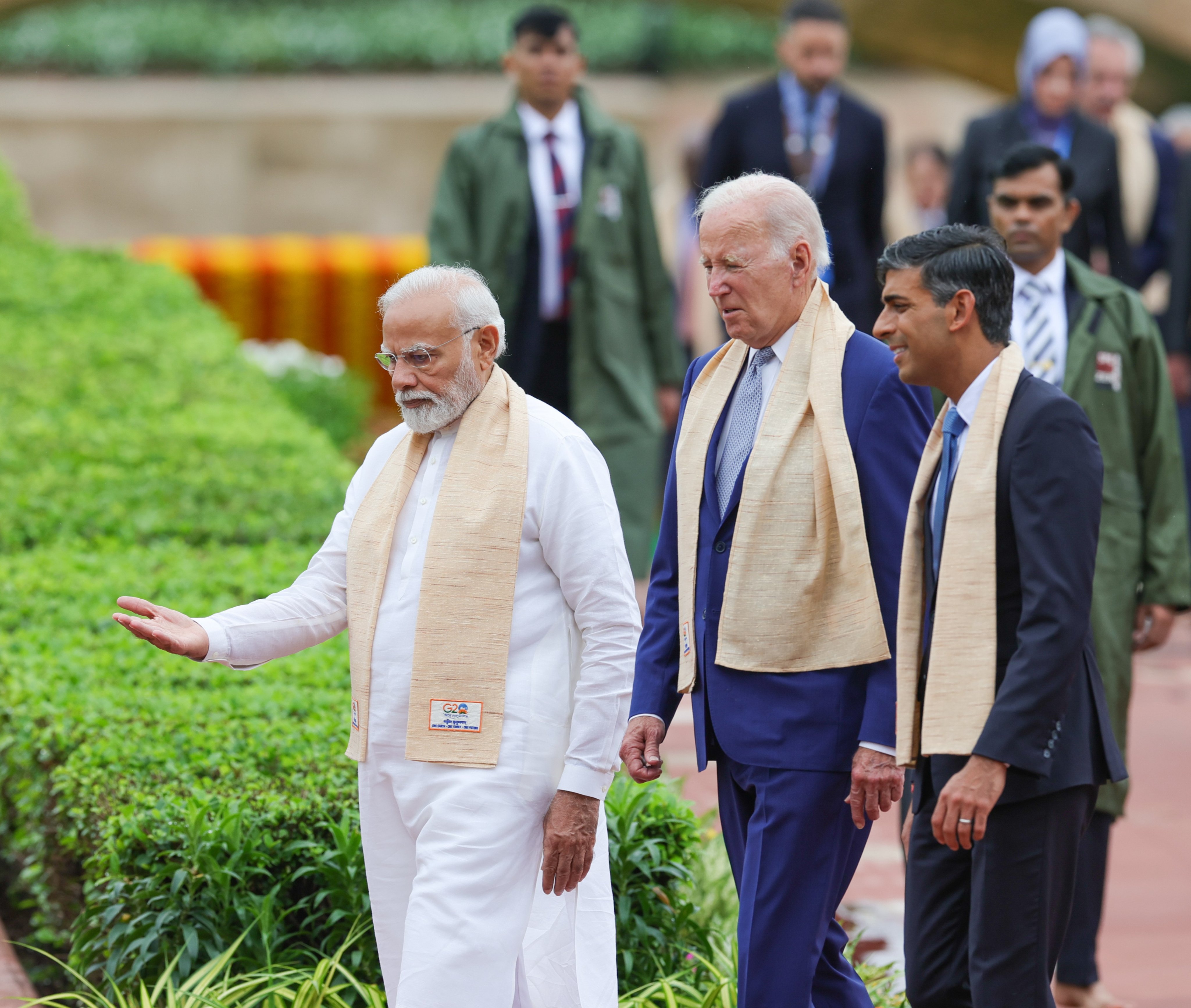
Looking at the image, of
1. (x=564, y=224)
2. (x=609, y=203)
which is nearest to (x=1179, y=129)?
(x=609, y=203)

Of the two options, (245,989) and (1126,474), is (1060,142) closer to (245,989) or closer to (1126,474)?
(1126,474)

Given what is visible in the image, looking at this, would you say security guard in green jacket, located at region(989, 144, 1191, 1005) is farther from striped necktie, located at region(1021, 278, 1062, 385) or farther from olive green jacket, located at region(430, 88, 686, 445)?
olive green jacket, located at region(430, 88, 686, 445)

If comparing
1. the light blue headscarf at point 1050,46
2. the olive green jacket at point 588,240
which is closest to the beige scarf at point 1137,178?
the light blue headscarf at point 1050,46

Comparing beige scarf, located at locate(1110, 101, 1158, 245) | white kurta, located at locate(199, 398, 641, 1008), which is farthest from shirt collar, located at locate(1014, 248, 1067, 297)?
beige scarf, located at locate(1110, 101, 1158, 245)

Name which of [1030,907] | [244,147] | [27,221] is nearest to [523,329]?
→ [1030,907]

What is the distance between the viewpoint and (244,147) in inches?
970

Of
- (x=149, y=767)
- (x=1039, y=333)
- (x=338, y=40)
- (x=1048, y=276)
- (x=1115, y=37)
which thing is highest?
(x=338, y=40)

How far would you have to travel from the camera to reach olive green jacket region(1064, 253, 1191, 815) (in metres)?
4.82

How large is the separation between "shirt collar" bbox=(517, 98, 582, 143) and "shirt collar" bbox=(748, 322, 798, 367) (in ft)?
12.4

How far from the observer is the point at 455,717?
3443mm

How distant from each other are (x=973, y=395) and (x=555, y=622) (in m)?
0.95

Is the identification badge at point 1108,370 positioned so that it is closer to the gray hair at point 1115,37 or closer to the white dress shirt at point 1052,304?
the white dress shirt at point 1052,304

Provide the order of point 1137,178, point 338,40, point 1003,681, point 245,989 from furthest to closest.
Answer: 1. point 338,40
2. point 1137,178
3. point 245,989
4. point 1003,681

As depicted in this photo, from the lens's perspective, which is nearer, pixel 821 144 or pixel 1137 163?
pixel 821 144
